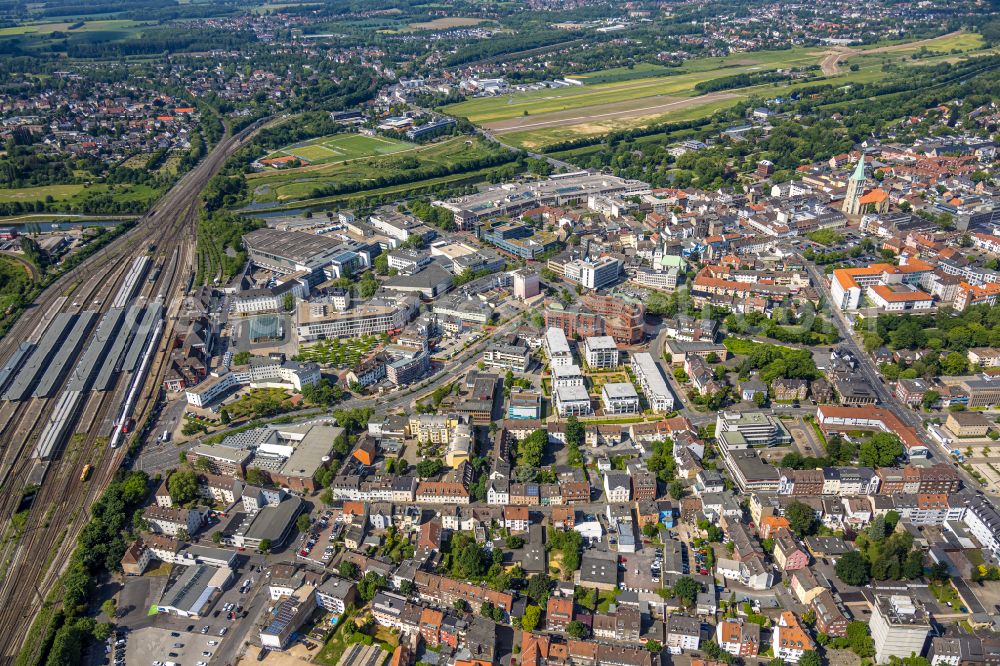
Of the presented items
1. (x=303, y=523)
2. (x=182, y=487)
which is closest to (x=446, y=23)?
(x=182, y=487)

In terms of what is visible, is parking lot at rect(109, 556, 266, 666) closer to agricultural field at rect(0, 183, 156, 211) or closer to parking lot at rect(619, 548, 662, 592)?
parking lot at rect(619, 548, 662, 592)

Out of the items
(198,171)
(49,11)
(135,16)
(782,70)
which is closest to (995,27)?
(782,70)

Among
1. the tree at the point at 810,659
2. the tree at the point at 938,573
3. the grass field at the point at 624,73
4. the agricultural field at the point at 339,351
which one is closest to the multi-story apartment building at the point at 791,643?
the tree at the point at 810,659

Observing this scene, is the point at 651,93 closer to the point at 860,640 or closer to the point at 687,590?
the point at 687,590

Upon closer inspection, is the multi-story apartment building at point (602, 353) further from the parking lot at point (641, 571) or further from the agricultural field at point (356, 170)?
the agricultural field at point (356, 170)

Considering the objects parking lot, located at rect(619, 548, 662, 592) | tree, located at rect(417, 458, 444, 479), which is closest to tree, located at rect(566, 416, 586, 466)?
parking lot, located at rect(619, 548, 662, 592)
